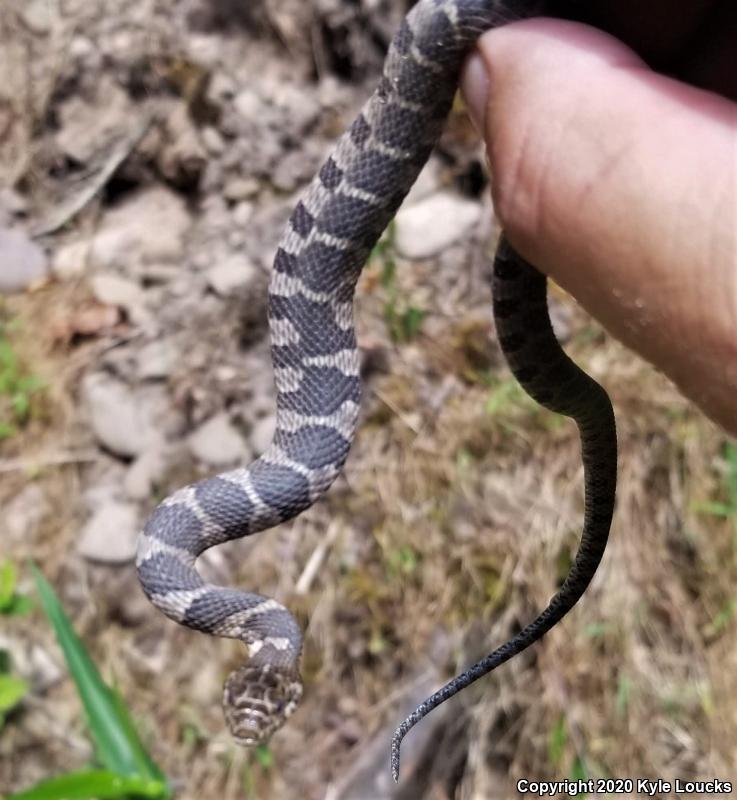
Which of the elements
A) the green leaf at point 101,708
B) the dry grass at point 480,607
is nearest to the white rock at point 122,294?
the dry grass at point 480,607

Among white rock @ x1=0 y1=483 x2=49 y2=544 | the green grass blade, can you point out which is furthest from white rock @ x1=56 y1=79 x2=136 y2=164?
the green grass blade

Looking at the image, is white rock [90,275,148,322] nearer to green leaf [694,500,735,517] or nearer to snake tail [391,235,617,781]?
snake tail [391,235,617,781]

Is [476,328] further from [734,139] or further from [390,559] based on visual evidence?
[734,139]

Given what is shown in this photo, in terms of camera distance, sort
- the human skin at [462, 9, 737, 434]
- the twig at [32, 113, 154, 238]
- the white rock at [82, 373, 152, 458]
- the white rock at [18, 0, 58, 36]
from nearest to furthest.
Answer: the human skin at [462, 9, 737, 434]
the white rock at [82, 373, 152, 458]
the twig at [32, 113, 154, 238]
the white rock at [18, 0, 58, 36]

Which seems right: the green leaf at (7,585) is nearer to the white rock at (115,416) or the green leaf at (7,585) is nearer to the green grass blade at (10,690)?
the green grass blade at (10,690)

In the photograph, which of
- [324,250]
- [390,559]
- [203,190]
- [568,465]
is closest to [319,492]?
[324,250]

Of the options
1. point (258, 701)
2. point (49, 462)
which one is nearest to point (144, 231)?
point (49, 462)

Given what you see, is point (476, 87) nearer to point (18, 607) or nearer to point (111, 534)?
point (111, 534)

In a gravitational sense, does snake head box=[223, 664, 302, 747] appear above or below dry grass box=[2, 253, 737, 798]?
above
